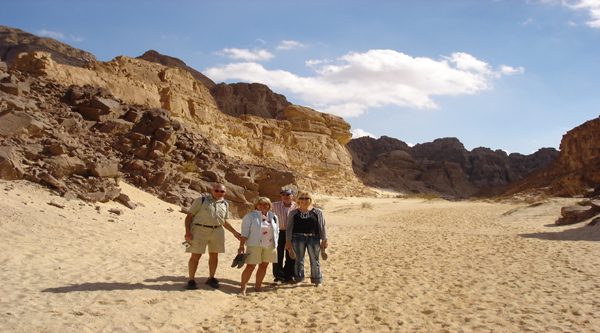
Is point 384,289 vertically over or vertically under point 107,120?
under

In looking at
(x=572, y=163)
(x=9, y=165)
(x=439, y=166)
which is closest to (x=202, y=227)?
(x=9, y=165)

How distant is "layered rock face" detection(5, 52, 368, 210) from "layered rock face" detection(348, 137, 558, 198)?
48.0ft

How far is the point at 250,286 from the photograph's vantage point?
18.7 feet

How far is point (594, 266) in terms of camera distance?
6664 millimetres

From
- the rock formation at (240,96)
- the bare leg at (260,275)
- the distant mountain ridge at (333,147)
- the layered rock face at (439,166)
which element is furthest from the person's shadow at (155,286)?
the layered rock face at (439,166)

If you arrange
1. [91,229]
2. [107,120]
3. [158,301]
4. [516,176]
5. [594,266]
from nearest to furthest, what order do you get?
[158,301] → [594,266] → [91,229] → [107,120] → [516,176]

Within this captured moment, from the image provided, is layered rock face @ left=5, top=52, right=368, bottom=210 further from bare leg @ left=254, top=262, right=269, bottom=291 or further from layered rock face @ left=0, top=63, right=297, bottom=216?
bare leg @ left=254, top=262, right=269, bottom=291

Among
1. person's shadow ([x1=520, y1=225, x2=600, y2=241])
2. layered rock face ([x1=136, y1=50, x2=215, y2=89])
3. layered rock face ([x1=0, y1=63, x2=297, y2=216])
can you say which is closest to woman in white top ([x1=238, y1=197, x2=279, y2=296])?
layered rock face ([x1=0, y1=63, x2=297, y2=216])

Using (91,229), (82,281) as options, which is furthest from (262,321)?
(91,229)

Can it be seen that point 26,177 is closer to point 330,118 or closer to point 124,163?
point 124,163

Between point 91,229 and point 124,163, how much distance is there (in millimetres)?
5667

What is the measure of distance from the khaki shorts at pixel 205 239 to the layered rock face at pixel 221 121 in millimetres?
9208

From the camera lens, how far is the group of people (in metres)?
5.03

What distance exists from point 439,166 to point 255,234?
243 ft
